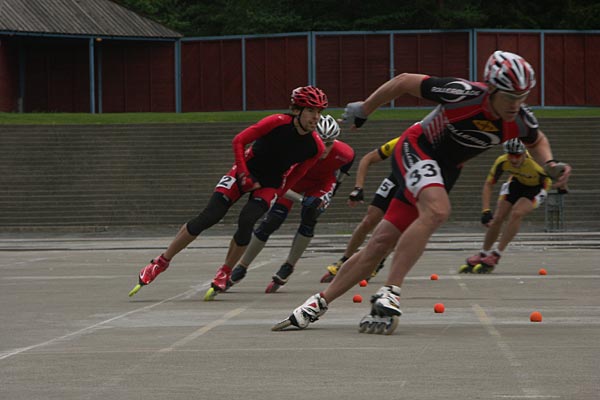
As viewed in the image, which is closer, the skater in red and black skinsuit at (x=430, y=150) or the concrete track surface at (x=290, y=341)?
the concrete track surface at (x=290, y=341)

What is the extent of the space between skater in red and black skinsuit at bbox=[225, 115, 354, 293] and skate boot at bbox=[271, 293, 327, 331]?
4.09 meters

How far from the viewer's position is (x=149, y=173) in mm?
34781

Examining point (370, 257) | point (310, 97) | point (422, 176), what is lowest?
point (370, 257)

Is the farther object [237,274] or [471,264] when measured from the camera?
[471,264]

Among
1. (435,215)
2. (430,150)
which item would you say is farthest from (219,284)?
(435,215)

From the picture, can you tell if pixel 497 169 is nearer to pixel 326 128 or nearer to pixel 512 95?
pixel 326 128

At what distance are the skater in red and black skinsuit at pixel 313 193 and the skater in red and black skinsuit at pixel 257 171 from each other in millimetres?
828

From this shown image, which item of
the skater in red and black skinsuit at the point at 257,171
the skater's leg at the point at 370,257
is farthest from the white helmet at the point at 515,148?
the skater's leg at the point at 370,257

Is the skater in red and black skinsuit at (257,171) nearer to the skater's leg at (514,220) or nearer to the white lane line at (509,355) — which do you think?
the white lane line at (509,355)

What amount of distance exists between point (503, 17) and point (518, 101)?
51899 millimetres

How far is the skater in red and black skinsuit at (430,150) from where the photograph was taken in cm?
788

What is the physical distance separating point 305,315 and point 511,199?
758 centimetres

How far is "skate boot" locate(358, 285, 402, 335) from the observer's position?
7.84 metres

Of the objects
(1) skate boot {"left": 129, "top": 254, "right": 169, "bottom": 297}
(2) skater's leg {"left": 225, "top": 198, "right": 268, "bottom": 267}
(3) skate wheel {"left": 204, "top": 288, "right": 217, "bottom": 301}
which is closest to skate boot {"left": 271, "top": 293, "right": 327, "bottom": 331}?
(3) skate wheel {"left": 204, "top": 288, "right": 217, "bottom": 301}
